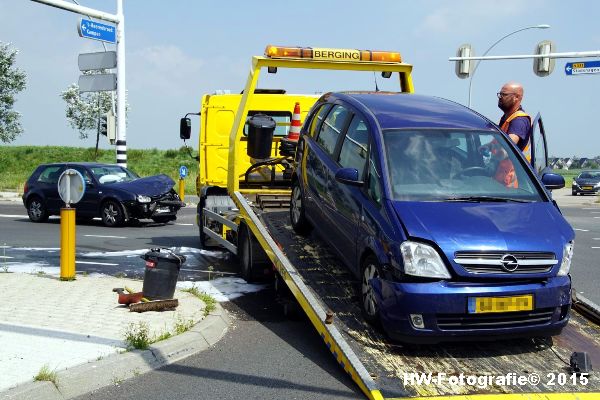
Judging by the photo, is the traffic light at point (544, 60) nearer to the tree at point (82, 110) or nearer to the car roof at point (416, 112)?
the car roof at point (416, 112)

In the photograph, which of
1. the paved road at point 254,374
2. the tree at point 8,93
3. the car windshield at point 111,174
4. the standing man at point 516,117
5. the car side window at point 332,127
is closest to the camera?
the paved road at point 254,374

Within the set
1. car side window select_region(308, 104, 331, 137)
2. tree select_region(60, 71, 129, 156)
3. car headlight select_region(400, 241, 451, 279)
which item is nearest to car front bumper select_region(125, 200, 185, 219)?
car side window select_region(308, 104, 331, 137)

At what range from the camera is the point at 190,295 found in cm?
778

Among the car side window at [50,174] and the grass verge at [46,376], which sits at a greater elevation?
the car side window at [50,174]

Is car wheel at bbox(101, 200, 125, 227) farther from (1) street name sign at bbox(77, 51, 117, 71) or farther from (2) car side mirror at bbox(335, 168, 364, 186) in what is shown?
(2) car side mirror at bbox(335, 168, 364, 186)

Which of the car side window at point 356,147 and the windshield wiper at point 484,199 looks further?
the car side window at point 356,147

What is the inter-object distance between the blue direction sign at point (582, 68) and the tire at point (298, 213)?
21366 millimetres

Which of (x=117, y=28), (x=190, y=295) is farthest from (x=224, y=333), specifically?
(x=117, y=28)

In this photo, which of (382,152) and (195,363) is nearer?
(195,363)

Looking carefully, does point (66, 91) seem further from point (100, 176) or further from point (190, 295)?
point (190, 295)

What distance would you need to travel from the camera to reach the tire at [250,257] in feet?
27.6

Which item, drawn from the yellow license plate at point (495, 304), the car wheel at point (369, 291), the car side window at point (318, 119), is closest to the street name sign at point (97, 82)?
the car side window at point (318, 119)

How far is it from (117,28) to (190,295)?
13800 mm

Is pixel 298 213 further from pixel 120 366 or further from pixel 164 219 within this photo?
pixel 164 219
